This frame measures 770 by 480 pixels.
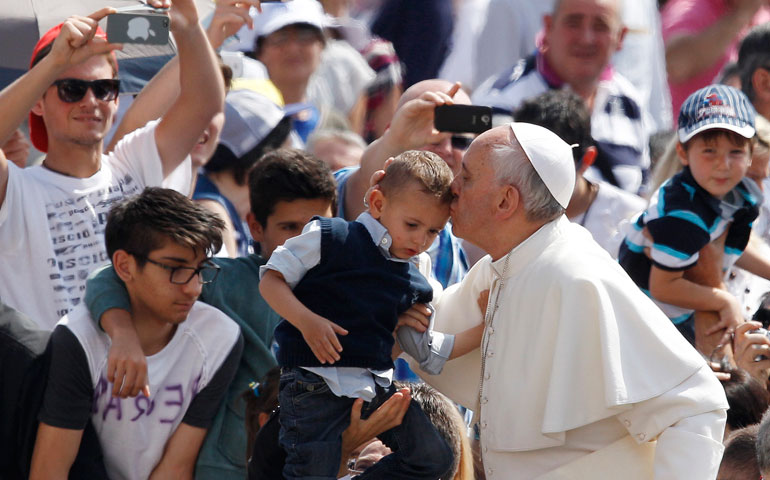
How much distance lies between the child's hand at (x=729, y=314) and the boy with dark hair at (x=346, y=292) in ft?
6.27

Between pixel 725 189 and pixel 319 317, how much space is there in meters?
2.34

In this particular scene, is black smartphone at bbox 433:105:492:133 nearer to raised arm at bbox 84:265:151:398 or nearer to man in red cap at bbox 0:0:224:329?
man in red cap at bbox 0:0:224:329

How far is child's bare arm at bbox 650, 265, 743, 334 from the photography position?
5324mm

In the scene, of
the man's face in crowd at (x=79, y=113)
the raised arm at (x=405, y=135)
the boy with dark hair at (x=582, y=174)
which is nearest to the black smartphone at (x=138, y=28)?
the man's face in crowd at (x=79, y=113)

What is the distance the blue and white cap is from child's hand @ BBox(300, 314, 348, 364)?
2349mm

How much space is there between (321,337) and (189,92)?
6.11ft

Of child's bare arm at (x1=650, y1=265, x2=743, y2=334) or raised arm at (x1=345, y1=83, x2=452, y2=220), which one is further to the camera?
child's bare arm at (x1=650, y1=265, x2=743, y2=334)

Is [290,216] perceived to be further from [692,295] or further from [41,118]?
[692,295]

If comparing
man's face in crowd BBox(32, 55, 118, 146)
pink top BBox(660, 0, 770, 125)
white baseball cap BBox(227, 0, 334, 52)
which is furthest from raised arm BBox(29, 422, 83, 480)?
pink top BBox(660, 0, 770, 125)

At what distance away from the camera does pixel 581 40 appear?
746 cm

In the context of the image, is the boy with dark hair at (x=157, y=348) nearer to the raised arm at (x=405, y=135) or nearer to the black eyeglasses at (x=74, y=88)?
the black eyeglasses at (x=74, y=88)

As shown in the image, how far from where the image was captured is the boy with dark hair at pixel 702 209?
5.27 meters

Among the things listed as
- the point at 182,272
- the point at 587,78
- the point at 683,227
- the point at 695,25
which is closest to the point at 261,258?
the point at 182,272

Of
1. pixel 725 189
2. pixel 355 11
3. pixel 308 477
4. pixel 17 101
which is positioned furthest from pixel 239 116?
pixel 355 11
